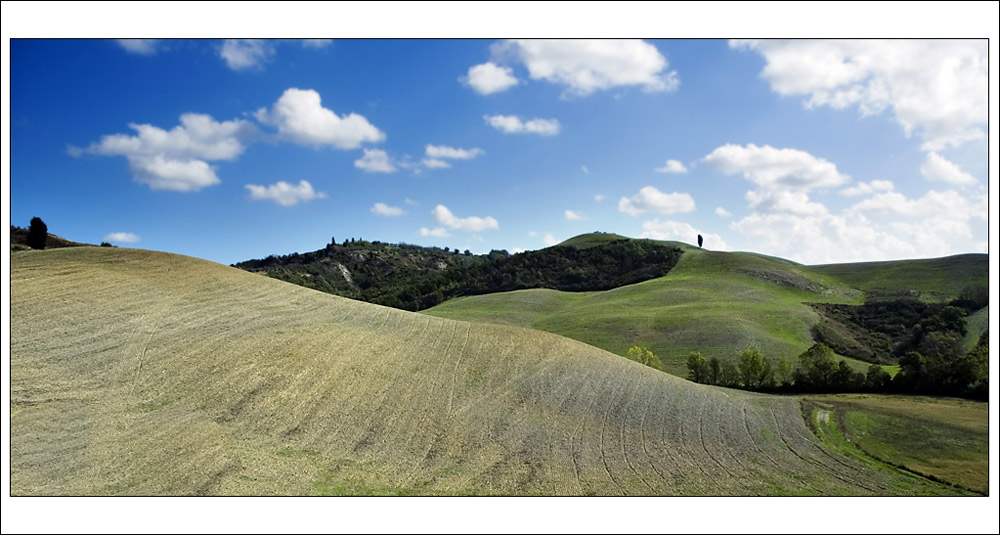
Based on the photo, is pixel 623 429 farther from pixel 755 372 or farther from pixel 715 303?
pixel 715 303

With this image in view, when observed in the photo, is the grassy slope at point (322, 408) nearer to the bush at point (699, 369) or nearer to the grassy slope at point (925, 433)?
the grassy slope at point (925, 433)

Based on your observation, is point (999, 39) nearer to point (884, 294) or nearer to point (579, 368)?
point (579, 368)

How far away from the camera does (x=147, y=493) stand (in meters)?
15.4

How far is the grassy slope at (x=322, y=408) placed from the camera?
17.6 meters

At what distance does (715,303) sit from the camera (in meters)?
77.6

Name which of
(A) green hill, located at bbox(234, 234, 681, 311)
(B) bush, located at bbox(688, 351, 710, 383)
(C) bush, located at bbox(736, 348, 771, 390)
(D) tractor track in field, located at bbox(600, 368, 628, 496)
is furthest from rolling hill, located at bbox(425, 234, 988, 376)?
(D) tractor track in field, located at bbox(600, 368, 628, 496)

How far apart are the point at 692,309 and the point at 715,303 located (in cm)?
569

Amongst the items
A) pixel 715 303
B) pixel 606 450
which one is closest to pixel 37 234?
pixel 606 450

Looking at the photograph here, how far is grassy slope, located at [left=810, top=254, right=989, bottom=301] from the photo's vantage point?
7050 centimetres

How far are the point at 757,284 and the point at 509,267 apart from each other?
4839 cm

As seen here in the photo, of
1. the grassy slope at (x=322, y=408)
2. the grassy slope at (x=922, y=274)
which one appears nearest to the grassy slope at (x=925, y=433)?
the grassy slope at (x=322, y=408)

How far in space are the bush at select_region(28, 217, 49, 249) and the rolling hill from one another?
49.0 metres

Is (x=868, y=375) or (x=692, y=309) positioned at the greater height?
(x=692, y=309)

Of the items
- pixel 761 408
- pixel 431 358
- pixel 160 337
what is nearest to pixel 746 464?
pixel 761 408
